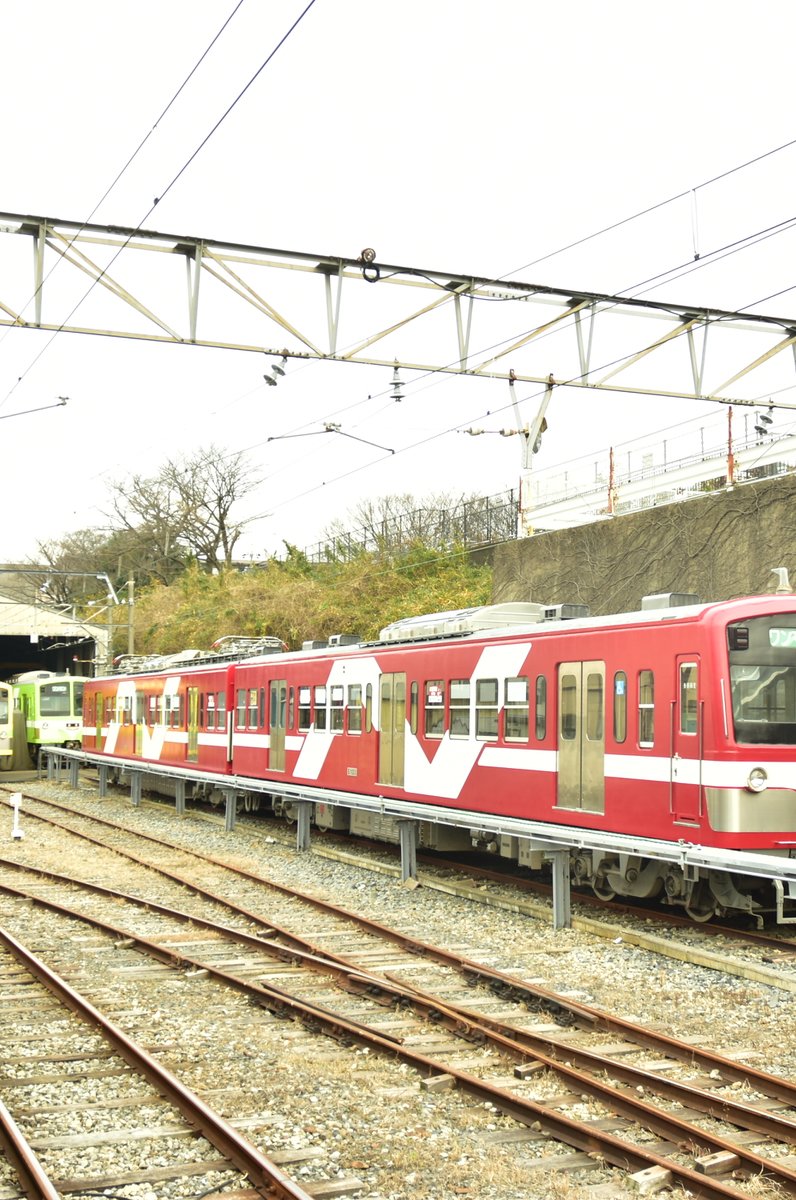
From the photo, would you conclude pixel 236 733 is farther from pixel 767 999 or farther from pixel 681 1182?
pixel 681 1182

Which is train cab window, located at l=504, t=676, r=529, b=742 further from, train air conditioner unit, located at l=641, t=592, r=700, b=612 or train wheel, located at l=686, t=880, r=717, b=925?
train wheel, located at l=686, t=880, r=717, b=925

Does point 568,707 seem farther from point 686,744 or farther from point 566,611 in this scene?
point 686,744

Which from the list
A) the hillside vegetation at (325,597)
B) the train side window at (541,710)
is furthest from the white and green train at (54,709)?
the train side window at (541,710)

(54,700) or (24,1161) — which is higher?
(54,700)

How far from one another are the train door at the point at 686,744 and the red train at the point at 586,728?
0.01 meters

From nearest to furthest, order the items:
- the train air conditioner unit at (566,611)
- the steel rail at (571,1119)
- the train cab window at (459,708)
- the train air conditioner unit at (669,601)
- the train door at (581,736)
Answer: the steel rail at (571,1119) → the train air conditioner unit at (669,601) → the train door at (581,736) → the train air conditioner unit at (566,611) → the train cab window at (459,708)

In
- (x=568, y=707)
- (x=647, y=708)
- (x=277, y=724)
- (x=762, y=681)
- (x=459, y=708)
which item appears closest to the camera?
(x=762, y=681)

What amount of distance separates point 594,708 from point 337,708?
724cm

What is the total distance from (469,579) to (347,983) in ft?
75.3

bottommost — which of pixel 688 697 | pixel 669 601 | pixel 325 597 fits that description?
pixel 688 697

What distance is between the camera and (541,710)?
14.1m

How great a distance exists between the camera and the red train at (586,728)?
452 inches

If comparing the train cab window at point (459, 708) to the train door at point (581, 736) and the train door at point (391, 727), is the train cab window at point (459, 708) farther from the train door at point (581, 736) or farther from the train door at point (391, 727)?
the train door at point (581, 736)

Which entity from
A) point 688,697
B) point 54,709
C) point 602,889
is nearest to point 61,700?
point 54,709
